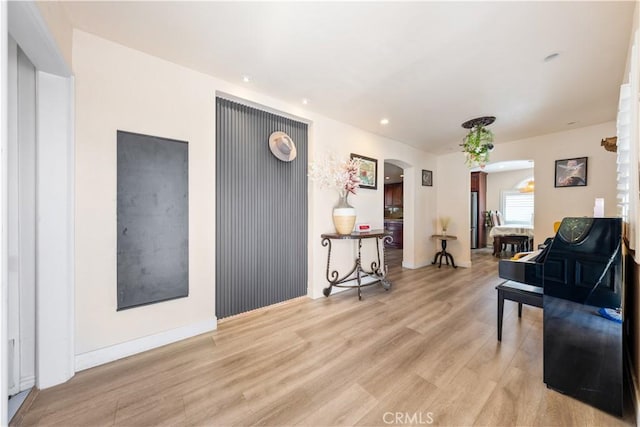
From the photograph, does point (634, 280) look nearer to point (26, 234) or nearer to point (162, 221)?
point (162, 221)

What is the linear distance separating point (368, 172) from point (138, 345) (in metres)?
3.64

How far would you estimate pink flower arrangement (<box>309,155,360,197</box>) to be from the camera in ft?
10.8

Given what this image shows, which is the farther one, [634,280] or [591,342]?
[634,280]

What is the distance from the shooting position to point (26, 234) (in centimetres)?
161

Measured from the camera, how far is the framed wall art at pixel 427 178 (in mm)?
5398

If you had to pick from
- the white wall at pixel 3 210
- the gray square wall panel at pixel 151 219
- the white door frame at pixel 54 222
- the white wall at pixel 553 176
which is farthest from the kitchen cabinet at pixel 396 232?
the white wall at pixel 3 210

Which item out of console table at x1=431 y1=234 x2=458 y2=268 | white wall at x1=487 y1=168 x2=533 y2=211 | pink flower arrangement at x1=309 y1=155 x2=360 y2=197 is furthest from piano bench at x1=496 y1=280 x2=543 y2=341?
white wall at x1=487 y1=168 x2=533 y2=211

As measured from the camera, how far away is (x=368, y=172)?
4.10m

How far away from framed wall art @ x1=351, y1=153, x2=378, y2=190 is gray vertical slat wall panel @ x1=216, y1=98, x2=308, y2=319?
1074mm

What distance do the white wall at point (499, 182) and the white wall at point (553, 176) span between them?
169 inches

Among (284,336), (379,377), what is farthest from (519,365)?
(284,336)

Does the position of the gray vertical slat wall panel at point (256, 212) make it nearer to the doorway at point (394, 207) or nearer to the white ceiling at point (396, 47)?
the white ceiling at point (396, 47)

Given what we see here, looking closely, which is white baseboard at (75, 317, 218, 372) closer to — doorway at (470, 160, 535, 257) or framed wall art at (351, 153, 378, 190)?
framed wall art at (351, 153, 378, 190)

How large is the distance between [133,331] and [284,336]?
1.29 meters
